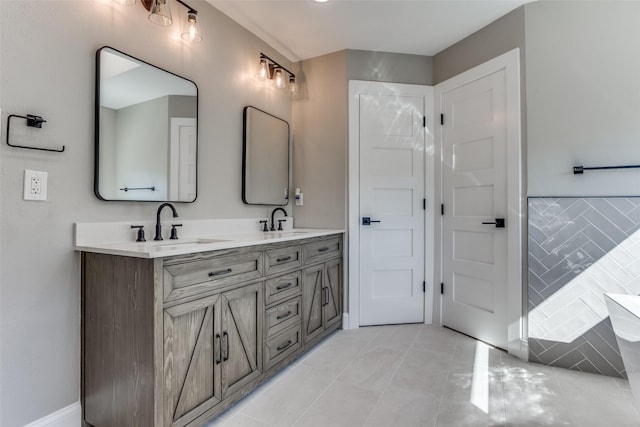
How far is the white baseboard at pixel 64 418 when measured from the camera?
57.6 inches

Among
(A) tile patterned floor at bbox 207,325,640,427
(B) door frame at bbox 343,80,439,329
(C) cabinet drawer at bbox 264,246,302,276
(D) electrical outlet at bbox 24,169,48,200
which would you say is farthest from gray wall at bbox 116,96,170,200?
(B) door frame at bbox 343,80,439,329

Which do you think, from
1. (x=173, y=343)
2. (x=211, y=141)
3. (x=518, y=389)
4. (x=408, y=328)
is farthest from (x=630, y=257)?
(x=211, y=141)

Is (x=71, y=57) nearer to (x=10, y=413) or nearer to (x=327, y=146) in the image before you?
(x=10, y=413)

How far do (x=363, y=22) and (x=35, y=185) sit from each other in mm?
2413

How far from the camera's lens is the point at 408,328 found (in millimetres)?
2971

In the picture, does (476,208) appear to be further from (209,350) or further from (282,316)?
(209,350)

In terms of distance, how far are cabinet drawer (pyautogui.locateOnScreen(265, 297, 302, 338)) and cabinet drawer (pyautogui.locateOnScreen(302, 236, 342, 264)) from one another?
0.34m

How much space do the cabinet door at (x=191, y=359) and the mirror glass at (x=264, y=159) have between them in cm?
119

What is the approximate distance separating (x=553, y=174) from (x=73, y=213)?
9.61 ft

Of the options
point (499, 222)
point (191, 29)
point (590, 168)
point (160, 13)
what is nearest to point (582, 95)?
point (590, 168)

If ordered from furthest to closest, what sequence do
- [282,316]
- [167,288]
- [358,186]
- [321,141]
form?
[321,141]
[358,186]
[282,316]
[167,288]

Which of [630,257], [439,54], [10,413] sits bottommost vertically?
[10,413]

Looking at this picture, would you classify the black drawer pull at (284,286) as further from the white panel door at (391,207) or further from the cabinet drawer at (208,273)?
the white panel door at (391,207)

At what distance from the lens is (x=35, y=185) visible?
4.70ft
